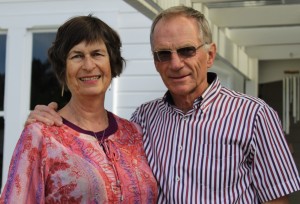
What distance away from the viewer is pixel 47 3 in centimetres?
485

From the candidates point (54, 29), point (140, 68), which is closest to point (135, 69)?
point (140, 68)

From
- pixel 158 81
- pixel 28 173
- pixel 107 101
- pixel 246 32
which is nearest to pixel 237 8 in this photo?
pixel 246 32

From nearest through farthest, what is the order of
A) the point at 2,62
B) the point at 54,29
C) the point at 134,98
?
the point at 134,98 → the point at 54,29 → the point at 2,62

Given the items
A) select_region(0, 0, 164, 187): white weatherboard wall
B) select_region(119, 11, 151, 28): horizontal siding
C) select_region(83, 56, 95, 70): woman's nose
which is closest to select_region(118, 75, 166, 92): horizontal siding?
select_region(0, 0, 164, 187): white weatherboard wall

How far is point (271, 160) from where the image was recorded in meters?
2.18

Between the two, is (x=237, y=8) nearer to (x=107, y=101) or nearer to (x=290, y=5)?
(x=290, y=5)

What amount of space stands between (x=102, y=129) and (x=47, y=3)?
2.75 m

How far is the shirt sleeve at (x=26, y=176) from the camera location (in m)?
2.07

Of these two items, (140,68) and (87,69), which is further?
(140,68)

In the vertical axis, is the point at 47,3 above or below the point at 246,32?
above

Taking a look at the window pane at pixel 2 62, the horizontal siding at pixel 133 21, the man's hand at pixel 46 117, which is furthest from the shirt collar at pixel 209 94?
the window pane at pixel 2 62

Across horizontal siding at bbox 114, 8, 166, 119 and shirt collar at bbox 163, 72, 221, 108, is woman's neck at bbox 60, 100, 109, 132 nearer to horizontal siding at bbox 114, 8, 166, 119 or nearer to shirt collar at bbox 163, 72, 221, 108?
shirt collar at bbox 163, 72, 221, 108

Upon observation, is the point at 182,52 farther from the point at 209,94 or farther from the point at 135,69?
the point at 135,69

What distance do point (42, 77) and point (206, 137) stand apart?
119 inches
